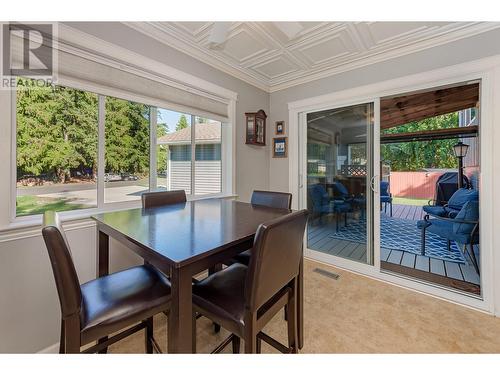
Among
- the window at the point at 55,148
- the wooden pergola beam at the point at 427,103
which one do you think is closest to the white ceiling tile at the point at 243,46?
the window at the point at 55,148

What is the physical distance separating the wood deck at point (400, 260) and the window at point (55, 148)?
2.75 metres

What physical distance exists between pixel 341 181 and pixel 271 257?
233 centimetres

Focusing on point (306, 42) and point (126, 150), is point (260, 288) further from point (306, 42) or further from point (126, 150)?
point (306, 42)

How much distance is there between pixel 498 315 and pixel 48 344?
3491 millimetres

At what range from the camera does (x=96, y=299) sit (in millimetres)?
1025

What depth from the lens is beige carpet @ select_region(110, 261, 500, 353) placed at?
1525 millimetres

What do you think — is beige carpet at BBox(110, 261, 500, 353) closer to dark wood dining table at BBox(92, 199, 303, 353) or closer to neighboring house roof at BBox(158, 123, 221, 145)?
dark wood dining table at BBox(92, 199, 303, 353)

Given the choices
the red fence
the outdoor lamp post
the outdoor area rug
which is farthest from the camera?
the red fence

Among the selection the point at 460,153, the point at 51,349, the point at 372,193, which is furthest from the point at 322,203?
the point at 460,153

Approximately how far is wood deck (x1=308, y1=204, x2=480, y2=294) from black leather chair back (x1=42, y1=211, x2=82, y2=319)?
109 inches

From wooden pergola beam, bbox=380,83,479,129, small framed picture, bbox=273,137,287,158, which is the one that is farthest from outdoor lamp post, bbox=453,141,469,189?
small framed picture, bbox=273,137,287,158

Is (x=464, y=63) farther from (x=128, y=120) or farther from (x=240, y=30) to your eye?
(x=128, y=120)

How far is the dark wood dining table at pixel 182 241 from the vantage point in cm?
86
